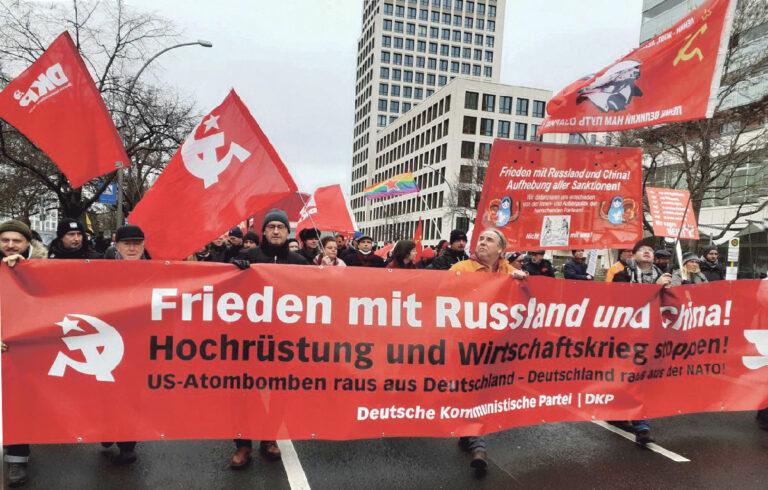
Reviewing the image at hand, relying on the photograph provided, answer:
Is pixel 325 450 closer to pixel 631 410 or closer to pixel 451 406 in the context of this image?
pixel 451 406

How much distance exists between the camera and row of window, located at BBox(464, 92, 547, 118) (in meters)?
68.5

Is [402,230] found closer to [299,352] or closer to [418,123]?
[418,123]

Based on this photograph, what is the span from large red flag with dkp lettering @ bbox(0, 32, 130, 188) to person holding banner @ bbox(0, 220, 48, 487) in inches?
33.3

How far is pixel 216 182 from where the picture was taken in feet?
13.8

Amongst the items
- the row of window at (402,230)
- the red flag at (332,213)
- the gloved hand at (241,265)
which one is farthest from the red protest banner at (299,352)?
the row of window at (402,230)

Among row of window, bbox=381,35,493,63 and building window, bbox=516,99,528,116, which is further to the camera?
row of window, bbox=381,35,493,63

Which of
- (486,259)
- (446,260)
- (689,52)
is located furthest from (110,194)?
(689,52)

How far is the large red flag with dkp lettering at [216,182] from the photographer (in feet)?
13.5

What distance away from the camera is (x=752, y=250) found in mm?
28141

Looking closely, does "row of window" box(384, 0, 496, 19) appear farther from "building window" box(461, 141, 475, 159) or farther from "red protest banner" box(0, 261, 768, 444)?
"red protest banner" box(0, 261, 768, 444)

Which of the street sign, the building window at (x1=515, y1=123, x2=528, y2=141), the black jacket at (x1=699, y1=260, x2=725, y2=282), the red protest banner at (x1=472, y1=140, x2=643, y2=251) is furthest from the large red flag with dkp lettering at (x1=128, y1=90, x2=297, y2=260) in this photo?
the building window at (x1=515, y1=123, x2=528, y2=141)

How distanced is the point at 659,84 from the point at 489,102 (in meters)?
68.2

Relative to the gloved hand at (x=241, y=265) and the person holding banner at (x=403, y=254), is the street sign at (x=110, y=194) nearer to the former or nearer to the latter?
the person holding banner at (x=403, y=254)

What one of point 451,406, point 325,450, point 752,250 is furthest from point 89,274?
point 752,250
